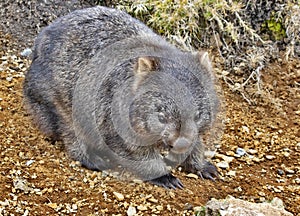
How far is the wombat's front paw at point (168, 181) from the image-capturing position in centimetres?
410

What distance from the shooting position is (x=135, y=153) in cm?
419

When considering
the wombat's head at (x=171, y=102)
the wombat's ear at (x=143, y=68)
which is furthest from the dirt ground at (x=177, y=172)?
the wombat's ear at (x=143, y=68)

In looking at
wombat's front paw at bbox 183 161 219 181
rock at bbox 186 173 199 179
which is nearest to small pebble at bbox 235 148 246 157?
wombat's front paw at bbox 183 161 219 181

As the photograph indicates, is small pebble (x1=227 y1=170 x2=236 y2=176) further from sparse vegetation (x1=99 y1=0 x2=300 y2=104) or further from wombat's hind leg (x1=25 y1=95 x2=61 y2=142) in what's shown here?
wombat's hind leg (x1=25 y1=95 x2=61 y2=142)

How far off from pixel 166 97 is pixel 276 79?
2245mm

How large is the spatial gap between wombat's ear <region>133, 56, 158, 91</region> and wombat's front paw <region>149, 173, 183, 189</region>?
77 cm

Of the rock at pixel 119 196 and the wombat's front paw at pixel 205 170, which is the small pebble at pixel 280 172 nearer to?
the wombat's front paw at pixel 205 170

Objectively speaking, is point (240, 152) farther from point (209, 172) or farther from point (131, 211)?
point (131, 211)

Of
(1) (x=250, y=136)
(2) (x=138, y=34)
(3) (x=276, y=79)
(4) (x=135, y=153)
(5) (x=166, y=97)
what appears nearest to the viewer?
(5) (x=166, y=97)

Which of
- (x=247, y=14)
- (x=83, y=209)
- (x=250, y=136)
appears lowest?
(x=83, y=209)

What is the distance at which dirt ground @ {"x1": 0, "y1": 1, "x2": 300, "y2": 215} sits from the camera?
12.6 ft

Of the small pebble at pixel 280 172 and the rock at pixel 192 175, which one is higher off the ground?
the small pebble at pixel 280 172

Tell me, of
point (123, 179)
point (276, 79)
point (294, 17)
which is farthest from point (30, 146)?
point (294, 17)

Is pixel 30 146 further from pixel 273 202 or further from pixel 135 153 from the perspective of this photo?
pixel 273 202
